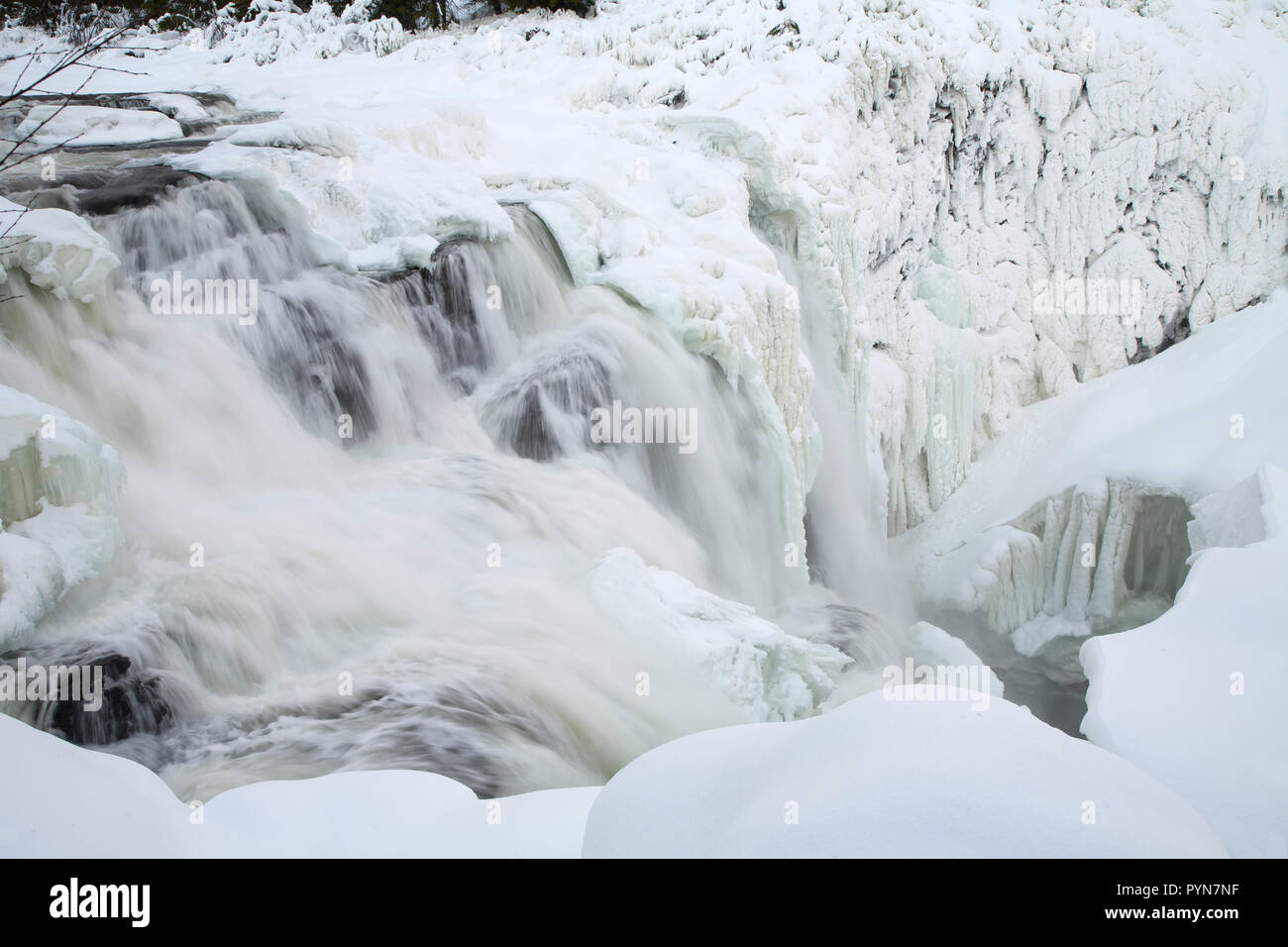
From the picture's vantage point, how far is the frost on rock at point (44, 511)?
2.98 m

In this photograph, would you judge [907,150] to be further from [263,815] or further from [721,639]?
[263,815]

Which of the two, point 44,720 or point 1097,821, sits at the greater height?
point 1097,821

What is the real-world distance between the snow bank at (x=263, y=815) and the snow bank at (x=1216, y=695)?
5.66 ft

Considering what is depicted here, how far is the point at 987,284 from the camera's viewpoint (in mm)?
10219

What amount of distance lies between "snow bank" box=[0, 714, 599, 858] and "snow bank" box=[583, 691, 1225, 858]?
0.32 meters

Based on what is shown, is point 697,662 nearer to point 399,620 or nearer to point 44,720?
point 399,620

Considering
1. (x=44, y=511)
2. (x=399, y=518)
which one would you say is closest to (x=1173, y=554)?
(x=399, y=518)

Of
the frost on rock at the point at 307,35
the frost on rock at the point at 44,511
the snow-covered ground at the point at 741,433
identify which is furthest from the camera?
the frost on rock at the point at 307,35

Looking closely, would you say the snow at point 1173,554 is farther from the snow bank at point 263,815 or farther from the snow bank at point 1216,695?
the snow bank at point 263,815

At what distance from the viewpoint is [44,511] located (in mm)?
3221

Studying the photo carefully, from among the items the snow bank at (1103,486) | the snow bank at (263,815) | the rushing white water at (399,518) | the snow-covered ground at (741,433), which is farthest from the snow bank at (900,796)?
the snow bank at (1103,486)
